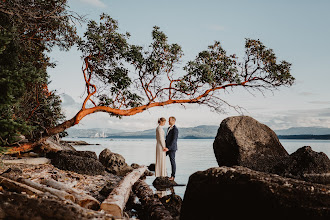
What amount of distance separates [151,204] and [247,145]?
609 cm

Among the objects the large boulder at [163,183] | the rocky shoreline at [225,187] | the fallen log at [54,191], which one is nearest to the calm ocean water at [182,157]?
the large boulder at [163,183]

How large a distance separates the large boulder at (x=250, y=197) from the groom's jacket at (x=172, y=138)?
24.2ft

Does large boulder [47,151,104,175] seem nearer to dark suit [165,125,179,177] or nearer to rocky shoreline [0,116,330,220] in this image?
rocky shoreline [0,116,330,220]

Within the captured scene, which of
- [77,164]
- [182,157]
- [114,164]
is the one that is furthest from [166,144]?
[182,157]

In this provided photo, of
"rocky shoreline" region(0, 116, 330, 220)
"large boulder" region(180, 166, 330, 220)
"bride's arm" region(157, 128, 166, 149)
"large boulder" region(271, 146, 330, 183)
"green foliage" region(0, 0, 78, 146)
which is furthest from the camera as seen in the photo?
"bride's arm" region(157, 128, 166, 149)

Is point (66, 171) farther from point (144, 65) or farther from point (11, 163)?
point (144, 65)

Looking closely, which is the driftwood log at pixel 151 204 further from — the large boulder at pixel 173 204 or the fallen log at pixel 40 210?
the fallen log at pixel 40 210

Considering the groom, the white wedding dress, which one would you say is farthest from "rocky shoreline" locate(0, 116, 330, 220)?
the groom

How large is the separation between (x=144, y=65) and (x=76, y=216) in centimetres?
1117

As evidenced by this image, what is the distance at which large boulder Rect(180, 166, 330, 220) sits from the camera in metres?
3.69

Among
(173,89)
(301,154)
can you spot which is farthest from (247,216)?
(173,89)

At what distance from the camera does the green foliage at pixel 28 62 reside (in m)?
7.47

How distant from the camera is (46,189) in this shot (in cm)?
656

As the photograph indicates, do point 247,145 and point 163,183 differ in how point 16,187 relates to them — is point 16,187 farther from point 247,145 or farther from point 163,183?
point 247,145
